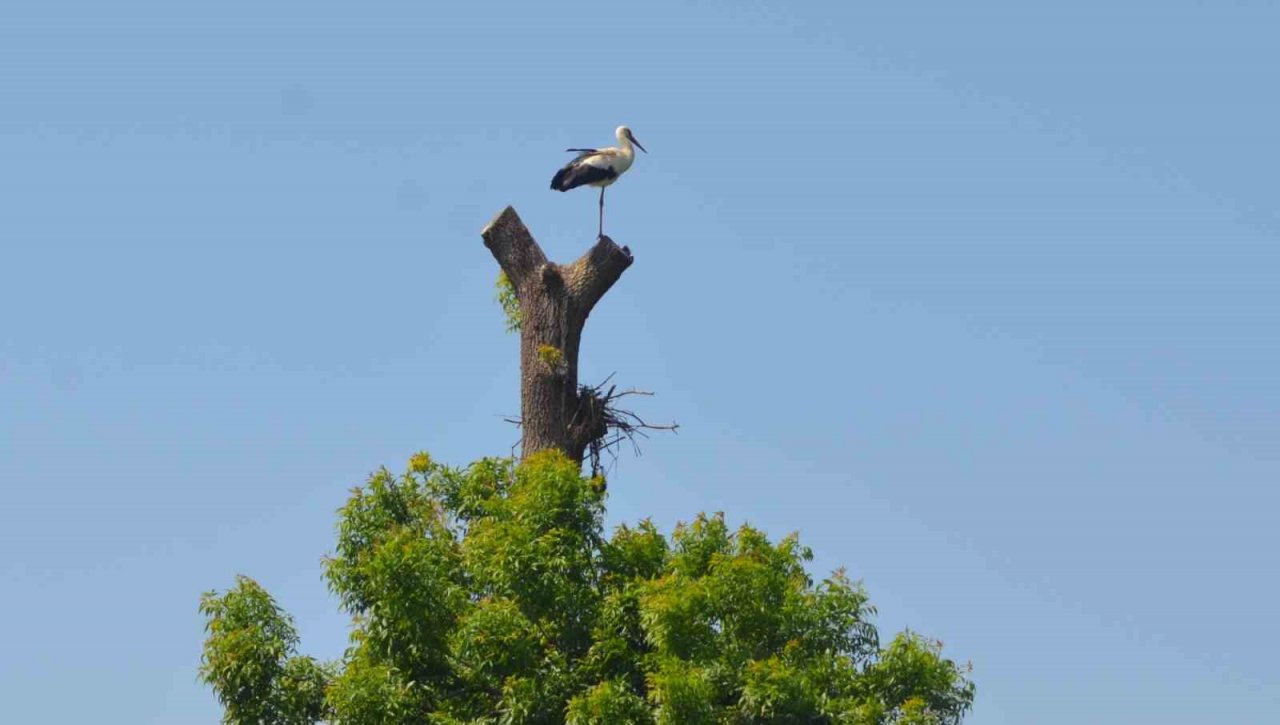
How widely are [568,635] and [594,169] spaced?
6.90 metres

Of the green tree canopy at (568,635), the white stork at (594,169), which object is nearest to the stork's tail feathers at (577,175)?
the white stork at (594,169)

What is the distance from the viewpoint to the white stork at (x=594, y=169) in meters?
22.3

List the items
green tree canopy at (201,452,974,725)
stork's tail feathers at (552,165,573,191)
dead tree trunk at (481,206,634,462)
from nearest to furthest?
green tree canopy at (201,452,974,725), dead tree trunk at (481,206,634,462), stork's tail feathers at (552,165,573,191)

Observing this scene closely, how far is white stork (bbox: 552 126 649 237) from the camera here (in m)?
22.3

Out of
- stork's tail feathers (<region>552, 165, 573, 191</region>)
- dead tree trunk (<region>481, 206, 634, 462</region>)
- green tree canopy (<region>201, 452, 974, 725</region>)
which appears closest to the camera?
green tree canopy (<region>201, 452, 974, 725</region>)

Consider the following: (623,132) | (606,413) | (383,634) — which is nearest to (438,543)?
(383,634)

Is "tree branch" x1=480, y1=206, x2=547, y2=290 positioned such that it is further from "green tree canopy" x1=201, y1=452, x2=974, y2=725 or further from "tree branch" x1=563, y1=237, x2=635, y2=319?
"green tree canopy" x1=201, y1=452, x2=974, y2=725

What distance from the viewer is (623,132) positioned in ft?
79.2

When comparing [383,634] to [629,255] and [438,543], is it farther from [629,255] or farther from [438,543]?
[629,255]

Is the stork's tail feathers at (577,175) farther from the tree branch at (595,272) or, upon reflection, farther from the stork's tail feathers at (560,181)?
the tree branch at (595,272)

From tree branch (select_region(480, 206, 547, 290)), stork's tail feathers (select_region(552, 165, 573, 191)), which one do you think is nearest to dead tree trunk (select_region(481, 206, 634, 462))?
tree branch (select_region(480, 206, 547, 290))

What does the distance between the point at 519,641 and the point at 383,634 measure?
4.31ft

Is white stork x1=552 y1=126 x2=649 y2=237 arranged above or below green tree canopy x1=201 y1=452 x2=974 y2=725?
above

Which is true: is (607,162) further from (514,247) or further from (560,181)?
(514,247)
